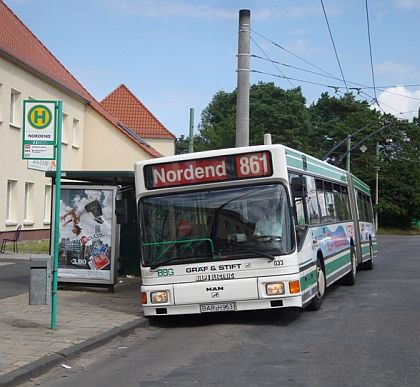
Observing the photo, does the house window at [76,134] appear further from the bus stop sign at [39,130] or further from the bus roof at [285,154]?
the bus stop sign at [39,130]

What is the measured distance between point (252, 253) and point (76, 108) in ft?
95.4

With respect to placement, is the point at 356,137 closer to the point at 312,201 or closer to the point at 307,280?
the point at 312,201

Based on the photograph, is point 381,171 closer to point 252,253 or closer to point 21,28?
point 21,28

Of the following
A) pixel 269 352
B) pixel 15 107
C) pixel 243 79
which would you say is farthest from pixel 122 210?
pixel 15 107

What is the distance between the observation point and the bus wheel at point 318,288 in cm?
1172

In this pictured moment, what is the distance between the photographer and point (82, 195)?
14328 mm

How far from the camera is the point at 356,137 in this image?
73062 millimetres

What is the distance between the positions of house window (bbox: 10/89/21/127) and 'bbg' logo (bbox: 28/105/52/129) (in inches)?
809

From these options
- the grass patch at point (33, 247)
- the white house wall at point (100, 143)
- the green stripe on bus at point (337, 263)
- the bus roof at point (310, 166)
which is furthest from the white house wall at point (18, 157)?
the green stripe on bus at point (337, 263)

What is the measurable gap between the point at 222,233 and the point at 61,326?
275 centimetres

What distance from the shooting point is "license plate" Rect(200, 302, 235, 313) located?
10.2 metres

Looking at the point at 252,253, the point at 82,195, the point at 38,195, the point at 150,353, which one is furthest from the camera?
the point at 38,195

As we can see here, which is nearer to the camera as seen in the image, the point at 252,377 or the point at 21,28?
the point at 252,377

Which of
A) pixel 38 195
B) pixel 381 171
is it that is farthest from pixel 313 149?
pixel 38 195
